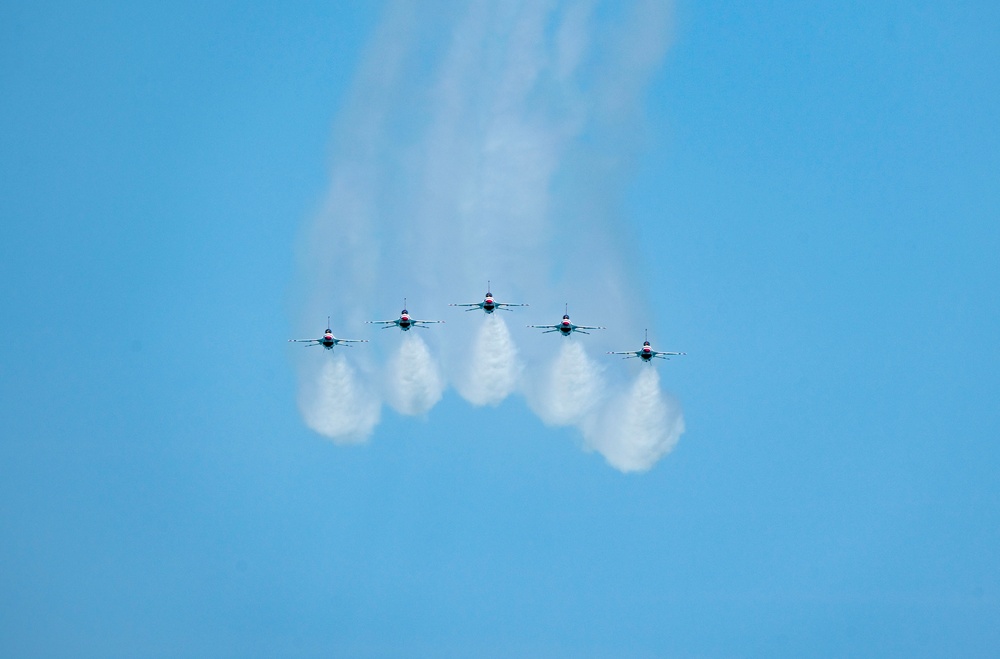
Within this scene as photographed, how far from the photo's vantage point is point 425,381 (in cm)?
10788

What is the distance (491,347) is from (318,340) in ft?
35.2

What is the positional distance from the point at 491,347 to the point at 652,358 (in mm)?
9452

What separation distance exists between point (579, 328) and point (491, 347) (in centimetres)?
529

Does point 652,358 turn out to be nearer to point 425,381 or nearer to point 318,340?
point 425,381

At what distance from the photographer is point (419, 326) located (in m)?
110

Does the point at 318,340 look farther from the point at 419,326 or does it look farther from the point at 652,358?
the point at 652,358

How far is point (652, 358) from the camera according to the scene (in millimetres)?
106812

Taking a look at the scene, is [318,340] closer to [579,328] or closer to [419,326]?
[419,326]

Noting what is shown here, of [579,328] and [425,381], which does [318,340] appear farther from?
[579,328]

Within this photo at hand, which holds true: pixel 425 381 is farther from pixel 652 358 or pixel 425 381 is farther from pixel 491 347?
pixel 652 358

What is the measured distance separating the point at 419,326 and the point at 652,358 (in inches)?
555

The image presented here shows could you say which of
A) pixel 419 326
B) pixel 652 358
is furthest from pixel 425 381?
pixel 652 358

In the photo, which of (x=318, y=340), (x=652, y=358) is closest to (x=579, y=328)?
(x=652, y=358)

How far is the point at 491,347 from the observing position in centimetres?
10762
